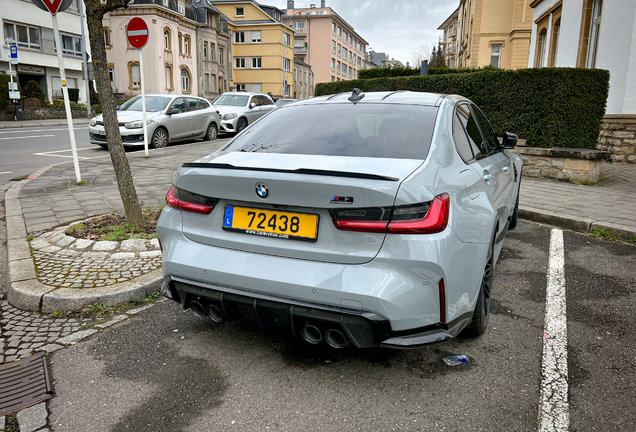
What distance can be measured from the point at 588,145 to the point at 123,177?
8.68 metres

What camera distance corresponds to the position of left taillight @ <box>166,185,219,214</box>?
2834mm

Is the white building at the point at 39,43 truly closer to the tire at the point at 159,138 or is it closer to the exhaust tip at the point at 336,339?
the tire at the point at 159,138

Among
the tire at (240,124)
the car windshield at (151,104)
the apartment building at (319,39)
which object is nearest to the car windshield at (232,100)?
the tire at (240,124)

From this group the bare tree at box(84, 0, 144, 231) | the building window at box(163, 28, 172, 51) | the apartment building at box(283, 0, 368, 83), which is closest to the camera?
the bare tree at box(84, 0, 144, 231)

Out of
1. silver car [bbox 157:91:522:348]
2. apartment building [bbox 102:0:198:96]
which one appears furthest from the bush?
silver car [bbox 157:91:522:348]

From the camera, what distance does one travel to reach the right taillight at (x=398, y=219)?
2398 mm

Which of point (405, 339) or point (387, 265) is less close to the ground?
point (387, 265)

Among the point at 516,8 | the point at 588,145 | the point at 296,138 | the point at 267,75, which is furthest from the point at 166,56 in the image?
the point at 296,138

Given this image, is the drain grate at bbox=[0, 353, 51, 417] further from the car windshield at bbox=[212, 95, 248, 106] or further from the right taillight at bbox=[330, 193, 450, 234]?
the car windshield at bbox=[212, 95, 248, 106]

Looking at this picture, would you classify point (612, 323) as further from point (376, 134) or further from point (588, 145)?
point (588, 145)

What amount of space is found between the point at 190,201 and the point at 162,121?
12.1 meters

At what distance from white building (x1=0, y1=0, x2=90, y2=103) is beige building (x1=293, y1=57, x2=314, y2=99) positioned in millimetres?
35257

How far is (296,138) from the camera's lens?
3.24 metres

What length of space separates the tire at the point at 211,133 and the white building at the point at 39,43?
26046 mm
